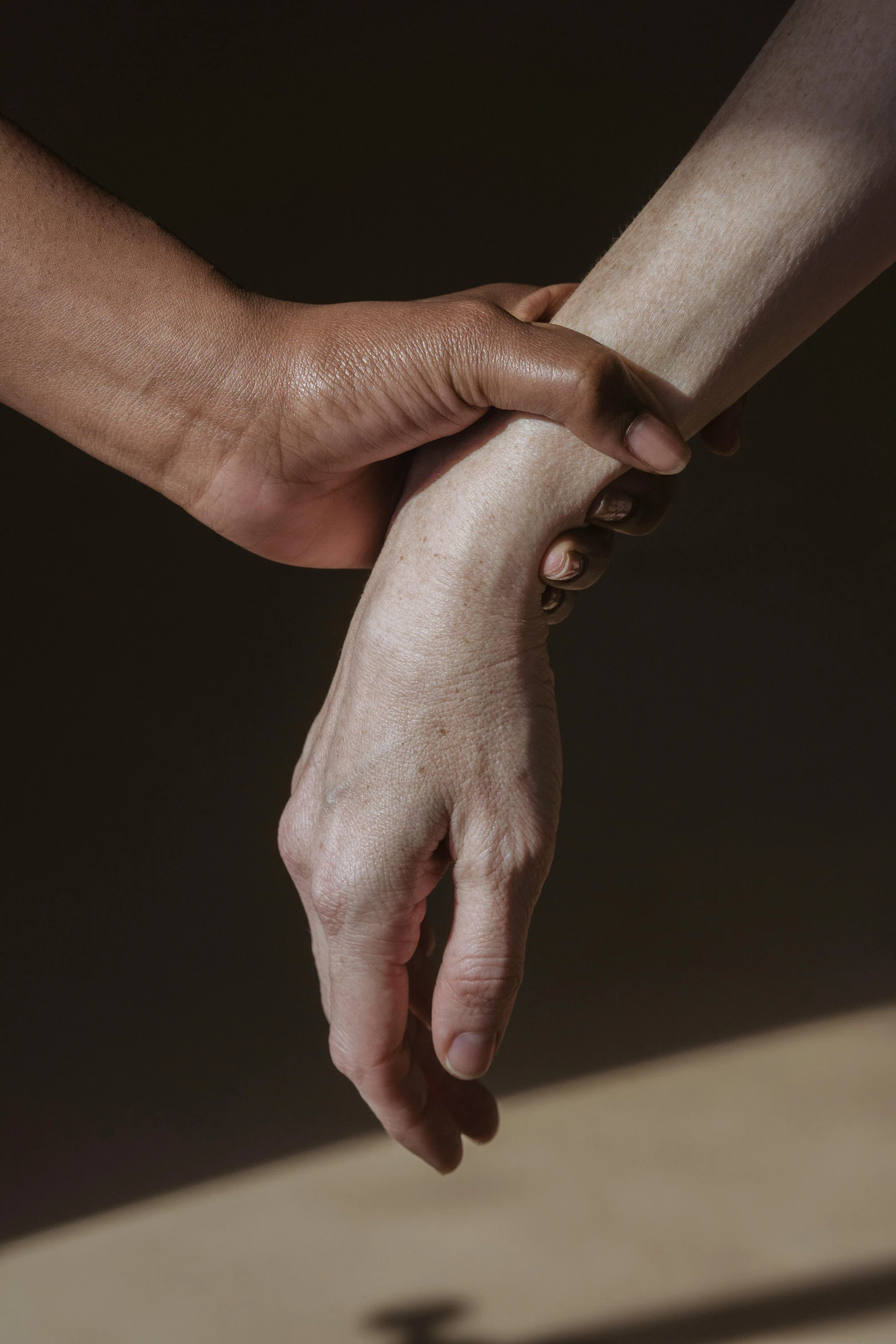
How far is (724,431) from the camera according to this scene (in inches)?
43.7

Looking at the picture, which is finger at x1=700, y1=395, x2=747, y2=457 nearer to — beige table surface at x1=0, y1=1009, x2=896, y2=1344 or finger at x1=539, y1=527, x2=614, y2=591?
finger at x1=539, y1=527, x2=614, y2=591

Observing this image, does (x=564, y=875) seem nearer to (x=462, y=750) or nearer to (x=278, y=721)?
(x=278, y=721)

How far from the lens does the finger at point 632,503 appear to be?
101 centimetres

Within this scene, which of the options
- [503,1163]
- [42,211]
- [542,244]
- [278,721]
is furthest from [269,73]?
[503,1163]

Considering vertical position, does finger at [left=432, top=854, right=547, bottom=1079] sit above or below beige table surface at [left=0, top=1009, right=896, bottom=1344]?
above

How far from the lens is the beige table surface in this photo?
1484 mm

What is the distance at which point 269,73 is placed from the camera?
2.36m

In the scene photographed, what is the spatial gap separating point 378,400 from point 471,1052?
55 centimetres

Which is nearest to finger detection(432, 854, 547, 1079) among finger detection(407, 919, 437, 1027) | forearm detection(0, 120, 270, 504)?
finger detection(407, 919, 437, 1027)

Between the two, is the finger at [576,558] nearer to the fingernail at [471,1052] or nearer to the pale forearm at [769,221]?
the pale forearm at [769,221]

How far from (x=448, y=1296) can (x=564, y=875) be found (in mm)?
853

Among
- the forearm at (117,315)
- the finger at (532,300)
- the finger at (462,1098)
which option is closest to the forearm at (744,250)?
the finger at (532,300)

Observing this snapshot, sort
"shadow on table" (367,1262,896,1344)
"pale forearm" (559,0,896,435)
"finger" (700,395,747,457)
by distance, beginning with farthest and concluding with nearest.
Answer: "shadow on table" (367,1262,896,1344), "finger" (700,395,747,457), "pale forearm" (559,0,896,435)

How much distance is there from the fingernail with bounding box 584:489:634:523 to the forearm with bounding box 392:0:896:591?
0.01 m
